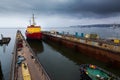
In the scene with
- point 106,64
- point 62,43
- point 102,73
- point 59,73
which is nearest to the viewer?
point 102,73

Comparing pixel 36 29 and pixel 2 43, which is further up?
pixel 36 29

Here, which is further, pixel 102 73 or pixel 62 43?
pixel 62 43

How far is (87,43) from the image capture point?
29.5 meters

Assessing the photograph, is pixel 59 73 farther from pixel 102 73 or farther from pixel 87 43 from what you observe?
pixel 87 43

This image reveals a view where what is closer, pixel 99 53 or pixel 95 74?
pixel 95 74

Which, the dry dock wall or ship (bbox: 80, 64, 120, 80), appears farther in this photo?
the dry dock wall

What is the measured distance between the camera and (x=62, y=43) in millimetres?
42844

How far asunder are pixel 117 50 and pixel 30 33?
34497mm

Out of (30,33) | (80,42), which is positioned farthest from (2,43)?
(80,42)

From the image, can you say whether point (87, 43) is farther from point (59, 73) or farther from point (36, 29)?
point (36, 29)

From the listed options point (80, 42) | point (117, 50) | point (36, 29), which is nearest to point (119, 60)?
point (117, 50)

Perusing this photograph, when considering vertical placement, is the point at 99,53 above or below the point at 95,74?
above

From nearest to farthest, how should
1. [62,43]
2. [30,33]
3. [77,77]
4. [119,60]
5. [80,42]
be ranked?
[77,77] → [119,60] → [80,42] → [62,43] → [30,33]

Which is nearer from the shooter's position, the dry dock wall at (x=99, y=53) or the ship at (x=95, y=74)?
the ship at (x=95, y=74)
